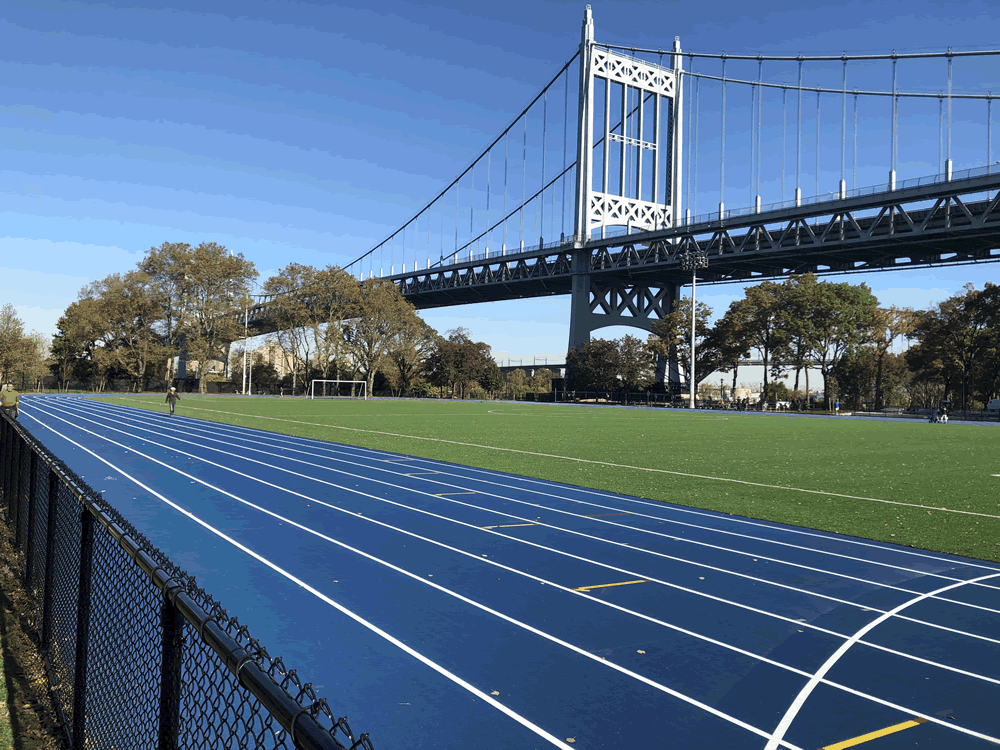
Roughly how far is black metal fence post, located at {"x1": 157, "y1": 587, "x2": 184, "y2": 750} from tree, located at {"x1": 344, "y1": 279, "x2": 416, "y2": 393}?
7826 centimetres

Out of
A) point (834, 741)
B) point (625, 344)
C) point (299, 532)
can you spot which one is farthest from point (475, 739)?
point (625, 344)

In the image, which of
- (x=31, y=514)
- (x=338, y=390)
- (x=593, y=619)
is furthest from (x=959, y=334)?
(x=31, y=514)

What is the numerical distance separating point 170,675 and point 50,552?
125 inches

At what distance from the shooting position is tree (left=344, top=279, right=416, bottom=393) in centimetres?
8006

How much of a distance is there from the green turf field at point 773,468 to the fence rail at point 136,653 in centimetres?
832

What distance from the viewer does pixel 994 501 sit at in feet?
41.2

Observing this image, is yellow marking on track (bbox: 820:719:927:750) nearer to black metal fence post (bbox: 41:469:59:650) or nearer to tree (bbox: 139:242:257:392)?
black metal fence post (bbox: 41:469:59:650)

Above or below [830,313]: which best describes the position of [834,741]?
below

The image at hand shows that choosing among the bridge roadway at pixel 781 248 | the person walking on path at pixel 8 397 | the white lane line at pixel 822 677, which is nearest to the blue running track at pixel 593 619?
the white lane line at pixel 822 677

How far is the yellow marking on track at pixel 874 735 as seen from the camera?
3.88m

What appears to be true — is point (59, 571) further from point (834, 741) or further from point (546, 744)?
point (834, 741)

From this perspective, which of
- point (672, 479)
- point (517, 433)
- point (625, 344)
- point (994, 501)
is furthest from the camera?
point (625, 344)

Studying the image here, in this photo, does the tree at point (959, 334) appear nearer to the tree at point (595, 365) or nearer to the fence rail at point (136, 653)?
the tree at point (595, 365)

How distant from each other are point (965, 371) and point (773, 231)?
61.8ft
